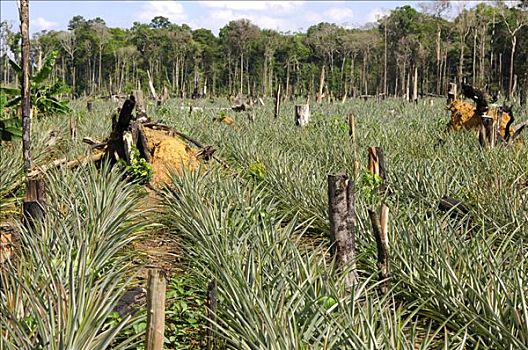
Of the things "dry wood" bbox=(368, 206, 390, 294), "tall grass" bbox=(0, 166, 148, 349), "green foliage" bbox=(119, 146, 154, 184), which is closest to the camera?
"tall grass" bbox=(0, 166, 148, 349)

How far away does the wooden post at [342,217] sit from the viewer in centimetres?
424

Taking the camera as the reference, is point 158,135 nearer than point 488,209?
No

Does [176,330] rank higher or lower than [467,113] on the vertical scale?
lower

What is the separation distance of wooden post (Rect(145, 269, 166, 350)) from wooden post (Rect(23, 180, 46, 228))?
2.46 meters

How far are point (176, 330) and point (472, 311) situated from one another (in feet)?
5.70

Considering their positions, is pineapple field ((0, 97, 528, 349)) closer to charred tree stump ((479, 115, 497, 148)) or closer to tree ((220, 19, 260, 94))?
charred tree stump ((479, 115, 497, 148))

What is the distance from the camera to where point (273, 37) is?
57.2 meters

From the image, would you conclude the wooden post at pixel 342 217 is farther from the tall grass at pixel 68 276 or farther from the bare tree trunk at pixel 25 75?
the bare tree trunk at pixel 25 75

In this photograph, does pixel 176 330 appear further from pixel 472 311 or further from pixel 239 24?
pixel 239 24

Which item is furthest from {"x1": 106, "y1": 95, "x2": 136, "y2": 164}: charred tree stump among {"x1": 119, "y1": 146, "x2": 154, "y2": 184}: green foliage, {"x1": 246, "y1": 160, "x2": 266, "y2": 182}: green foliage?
{"x1": 246, "y1": 160, "x2": 266, "y2": 182}: green foliage

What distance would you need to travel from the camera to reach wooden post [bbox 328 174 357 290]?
13.9 ft

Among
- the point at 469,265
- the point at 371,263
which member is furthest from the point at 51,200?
the point at 469,265

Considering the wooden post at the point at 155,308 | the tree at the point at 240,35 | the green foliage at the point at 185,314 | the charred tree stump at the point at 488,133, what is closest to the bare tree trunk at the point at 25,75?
the green foliage at the point at 185,314

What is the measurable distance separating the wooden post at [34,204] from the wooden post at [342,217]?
7.14ft
